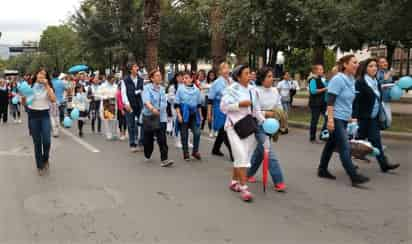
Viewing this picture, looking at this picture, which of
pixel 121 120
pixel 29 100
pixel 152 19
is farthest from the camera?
pixel 152 19

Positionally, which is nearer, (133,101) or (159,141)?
(159,141)

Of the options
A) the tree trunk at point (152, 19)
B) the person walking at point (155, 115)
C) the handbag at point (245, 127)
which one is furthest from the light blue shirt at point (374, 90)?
the tree trunk at point (152, 19)

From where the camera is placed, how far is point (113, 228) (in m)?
4.65

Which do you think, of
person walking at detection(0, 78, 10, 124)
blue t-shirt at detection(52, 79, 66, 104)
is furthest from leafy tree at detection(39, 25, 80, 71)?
blue t-shirt at detection(52, 79, 66, 104)

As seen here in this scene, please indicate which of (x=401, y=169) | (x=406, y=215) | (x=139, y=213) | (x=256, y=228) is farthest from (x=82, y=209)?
(x=401, y=169)

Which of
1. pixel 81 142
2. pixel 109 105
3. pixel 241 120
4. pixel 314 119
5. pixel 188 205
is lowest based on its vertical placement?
pixel 81 142

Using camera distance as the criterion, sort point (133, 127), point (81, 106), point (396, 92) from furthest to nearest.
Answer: point (81, 106)
point (133, 127)
point (396, 92)

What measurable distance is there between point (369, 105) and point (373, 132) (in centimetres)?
44

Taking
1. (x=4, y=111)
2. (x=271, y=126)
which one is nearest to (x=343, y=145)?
(x=271, y=126)

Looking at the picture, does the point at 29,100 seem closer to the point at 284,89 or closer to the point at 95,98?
the point at 95,98

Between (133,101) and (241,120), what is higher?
(241,120)

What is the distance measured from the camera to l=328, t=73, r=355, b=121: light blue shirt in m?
6.29

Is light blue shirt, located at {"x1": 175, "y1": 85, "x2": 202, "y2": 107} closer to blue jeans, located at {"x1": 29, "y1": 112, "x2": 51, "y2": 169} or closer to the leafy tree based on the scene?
blue jeans, located at {"x1": 29, "y1": 112, "x2": 51, "y2": 169}

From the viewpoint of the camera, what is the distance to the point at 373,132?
7105mm
